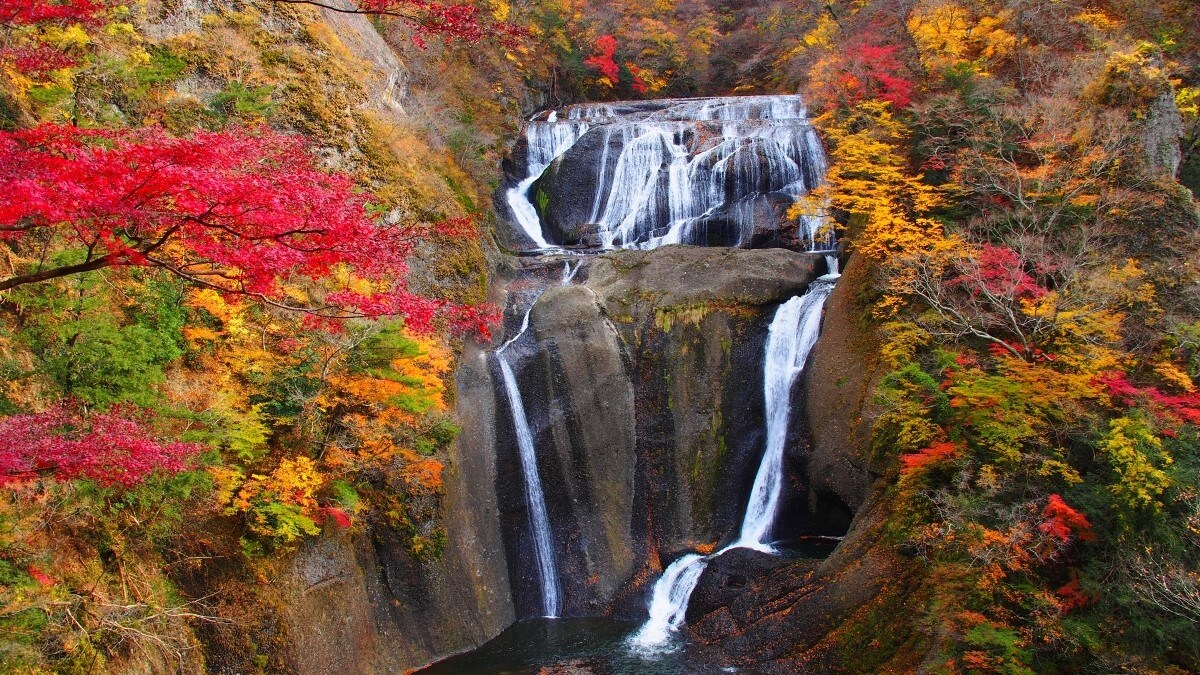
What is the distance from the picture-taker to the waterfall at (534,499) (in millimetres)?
14172

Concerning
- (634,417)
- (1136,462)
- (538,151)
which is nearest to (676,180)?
(538,151)

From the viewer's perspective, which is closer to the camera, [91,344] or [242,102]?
[91,344]

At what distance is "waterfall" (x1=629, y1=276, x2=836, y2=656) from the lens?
1336cm

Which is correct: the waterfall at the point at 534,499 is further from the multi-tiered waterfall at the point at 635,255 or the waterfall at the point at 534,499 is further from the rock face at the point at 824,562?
the rock face at the point at 824,562

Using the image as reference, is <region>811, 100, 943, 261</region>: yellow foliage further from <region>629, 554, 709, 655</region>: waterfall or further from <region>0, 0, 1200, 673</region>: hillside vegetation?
<region>629, 554, 709, 655</region>: waterfall

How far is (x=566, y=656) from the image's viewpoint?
11844 mm

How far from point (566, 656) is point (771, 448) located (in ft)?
22.6

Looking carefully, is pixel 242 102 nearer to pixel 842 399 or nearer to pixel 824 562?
pixel 842 399

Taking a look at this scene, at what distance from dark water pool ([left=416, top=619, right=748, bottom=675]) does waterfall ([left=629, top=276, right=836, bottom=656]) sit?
36.6 inches

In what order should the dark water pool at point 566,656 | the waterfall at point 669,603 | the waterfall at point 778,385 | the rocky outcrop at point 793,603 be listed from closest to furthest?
the rocky outcrop at point 793,603
the dark water pool at point 566,656
the waterfall at point 669,603
the waterfall at point 778,385

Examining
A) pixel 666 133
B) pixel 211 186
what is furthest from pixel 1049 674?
pixel 666 133

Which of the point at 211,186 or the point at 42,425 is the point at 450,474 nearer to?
the point at 42,425

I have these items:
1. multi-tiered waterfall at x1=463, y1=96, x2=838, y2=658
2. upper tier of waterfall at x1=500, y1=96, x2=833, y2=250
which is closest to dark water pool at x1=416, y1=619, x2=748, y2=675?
multi-tiered waterfall at x1=463, y1=96, x2=838, y2=658

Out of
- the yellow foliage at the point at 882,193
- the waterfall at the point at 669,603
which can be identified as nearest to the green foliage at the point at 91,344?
the waterfall at the point at 669,603
